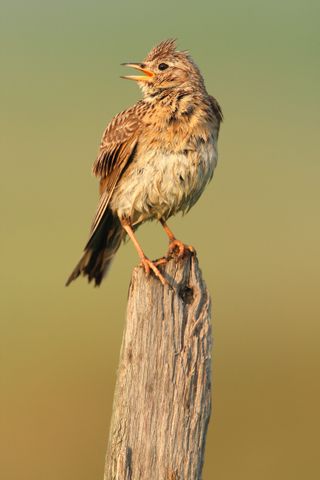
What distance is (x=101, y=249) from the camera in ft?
24.0

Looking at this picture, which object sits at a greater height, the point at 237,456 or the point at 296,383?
the point at 296,383

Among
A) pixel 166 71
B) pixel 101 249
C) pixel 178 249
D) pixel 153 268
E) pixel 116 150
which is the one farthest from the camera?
pixel 166 71

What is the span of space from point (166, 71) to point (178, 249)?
1903 millimetres

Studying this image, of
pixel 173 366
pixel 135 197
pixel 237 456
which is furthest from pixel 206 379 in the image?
pixel 237 456

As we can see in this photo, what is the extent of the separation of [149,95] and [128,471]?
→ 3.55m

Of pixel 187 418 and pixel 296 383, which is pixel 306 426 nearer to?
pixel 296 383

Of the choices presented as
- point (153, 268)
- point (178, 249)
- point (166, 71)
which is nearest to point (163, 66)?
point (166, 71)

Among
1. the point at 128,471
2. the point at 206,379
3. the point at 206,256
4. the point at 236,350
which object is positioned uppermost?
the point at 206,256

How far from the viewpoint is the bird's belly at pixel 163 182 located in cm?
680

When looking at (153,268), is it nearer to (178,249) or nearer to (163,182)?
(178,249)

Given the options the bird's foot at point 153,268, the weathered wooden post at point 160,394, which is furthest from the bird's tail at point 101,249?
the weathered wooden post at point 160,394

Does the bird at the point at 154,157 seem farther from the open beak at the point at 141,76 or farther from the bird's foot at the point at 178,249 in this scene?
the bird's foot at the point at 178,249

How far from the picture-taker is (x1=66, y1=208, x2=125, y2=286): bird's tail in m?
7.19

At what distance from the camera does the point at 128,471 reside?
4.45 meters
